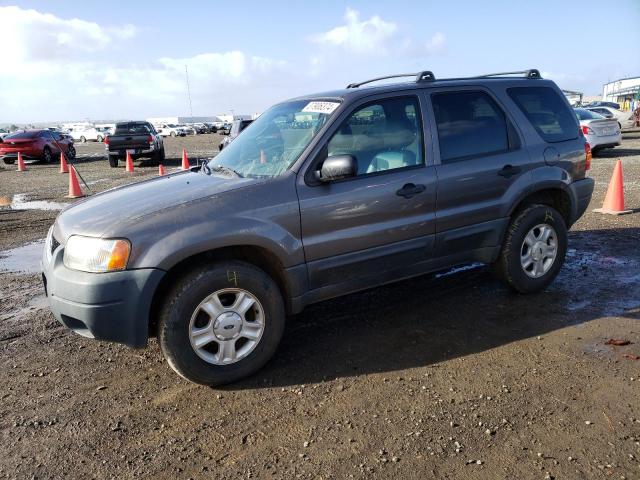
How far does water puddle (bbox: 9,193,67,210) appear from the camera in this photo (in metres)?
10.8

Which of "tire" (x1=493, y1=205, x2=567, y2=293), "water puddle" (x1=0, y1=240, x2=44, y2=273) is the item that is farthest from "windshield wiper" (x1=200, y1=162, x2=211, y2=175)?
"water puddle" (x1=0, y1=240, x2=44, y2=273)

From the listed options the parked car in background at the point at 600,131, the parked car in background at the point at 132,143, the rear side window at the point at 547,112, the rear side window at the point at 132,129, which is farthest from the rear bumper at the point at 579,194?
the rear side window at the point at 132,129

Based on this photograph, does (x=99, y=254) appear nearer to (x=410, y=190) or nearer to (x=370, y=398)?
(x=370, y=398)

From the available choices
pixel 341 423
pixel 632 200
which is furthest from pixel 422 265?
pixel 632 200

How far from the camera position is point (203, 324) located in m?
3.40

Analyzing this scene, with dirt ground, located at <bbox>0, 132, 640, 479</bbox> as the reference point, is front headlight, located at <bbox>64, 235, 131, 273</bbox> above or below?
above

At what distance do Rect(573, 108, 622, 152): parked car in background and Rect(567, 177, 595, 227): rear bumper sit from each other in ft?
38.6

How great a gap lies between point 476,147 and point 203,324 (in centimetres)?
267

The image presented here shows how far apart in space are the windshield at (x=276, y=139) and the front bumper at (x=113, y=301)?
1.16m

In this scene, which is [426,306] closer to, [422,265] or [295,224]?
[422,265]

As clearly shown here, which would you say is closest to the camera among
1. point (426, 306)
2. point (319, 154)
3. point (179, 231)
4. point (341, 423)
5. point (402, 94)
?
point (341, 423)

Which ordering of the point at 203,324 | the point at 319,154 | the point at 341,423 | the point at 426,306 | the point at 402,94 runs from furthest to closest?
the point at 426,306 < the point at 402,94 < the point at 319,154 < the point at 203,324 < the point at 341,423

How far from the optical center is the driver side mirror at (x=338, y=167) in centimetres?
350

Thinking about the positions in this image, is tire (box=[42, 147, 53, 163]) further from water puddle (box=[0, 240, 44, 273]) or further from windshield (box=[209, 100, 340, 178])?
windshield (box=[209, 100, 340, 178])
